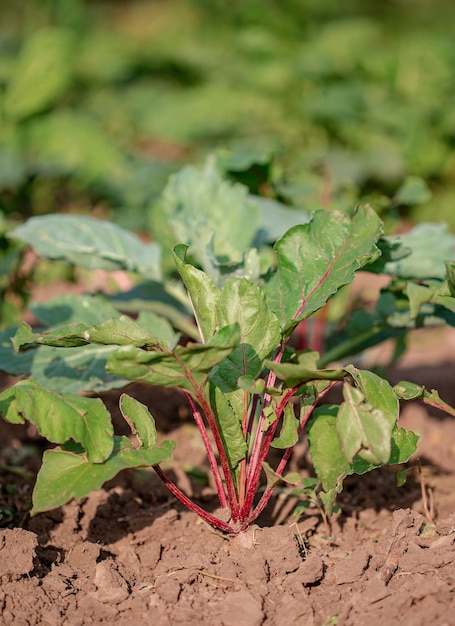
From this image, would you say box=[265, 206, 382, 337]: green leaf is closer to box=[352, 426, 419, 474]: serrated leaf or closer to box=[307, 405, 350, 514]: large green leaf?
box=[307, 405, 350, 514]: large green leaf

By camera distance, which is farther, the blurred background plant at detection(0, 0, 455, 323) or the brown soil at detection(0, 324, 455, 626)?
the blurred background plant at detection(0, 0, 455, 323)

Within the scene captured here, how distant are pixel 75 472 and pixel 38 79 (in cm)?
350

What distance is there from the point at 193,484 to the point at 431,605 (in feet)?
2.90

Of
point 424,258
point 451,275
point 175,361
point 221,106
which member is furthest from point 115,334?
point 221,106

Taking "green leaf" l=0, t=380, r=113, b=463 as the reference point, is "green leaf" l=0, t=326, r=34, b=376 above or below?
below

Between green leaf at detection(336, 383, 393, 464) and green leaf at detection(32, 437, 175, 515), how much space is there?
0.40 m

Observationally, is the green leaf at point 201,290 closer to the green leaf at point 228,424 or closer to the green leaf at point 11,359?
the green leaf at point 228,424

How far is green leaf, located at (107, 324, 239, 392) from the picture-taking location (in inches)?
60.4

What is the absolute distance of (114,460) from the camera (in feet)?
5.56

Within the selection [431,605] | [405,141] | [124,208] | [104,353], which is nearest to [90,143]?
[124,208]

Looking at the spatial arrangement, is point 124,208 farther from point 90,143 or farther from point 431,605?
point 431,605

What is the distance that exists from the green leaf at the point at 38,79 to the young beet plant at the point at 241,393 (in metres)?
3.16

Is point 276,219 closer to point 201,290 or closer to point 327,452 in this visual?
point 201,290

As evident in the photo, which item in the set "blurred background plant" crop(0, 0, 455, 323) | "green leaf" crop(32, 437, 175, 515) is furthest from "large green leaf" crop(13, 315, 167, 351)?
"blurred background plant" crop(0, 0, 455, 323)
